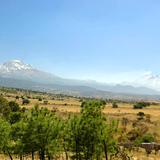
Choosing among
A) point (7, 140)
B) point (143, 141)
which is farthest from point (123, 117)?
point (7, 140)

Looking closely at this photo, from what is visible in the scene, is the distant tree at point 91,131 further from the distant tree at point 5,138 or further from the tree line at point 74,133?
the distant tree at point 5,138

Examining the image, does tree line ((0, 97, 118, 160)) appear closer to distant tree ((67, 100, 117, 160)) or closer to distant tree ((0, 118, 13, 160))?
distant tree ((67, 100, 117, 160))

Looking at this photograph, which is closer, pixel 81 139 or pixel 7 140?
pixel 81 139

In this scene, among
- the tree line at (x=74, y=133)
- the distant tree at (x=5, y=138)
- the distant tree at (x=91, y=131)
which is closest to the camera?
the distant tree at (x=91, y=131)

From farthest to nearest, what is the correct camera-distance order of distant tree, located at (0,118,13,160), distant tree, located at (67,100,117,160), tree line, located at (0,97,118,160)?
distant tree, located at (0,118,13,160) < tree line, located at (0,97,118,160) < distant tree, located at (67,100,117,160)

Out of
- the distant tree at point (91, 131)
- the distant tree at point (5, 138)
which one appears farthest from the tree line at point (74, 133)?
the distant tree at point (5, 138)

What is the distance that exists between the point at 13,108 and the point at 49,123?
75.3 metres

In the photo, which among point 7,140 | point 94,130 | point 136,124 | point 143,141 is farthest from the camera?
point 136,124

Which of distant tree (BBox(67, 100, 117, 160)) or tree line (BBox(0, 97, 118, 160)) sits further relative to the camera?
tree line (BBox(0, 97, 118, 160))

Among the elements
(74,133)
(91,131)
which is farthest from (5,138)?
(91,131)

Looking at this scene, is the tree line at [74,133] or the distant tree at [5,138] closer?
the tree line at [74,133]

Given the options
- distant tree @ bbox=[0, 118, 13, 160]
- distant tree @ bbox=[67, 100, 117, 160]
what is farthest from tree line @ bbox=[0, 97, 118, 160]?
distant tree @ bbox=[0, 118, 13, 160]

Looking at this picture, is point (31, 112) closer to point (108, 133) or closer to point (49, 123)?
point (49, 123)

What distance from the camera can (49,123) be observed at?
61.1 m
